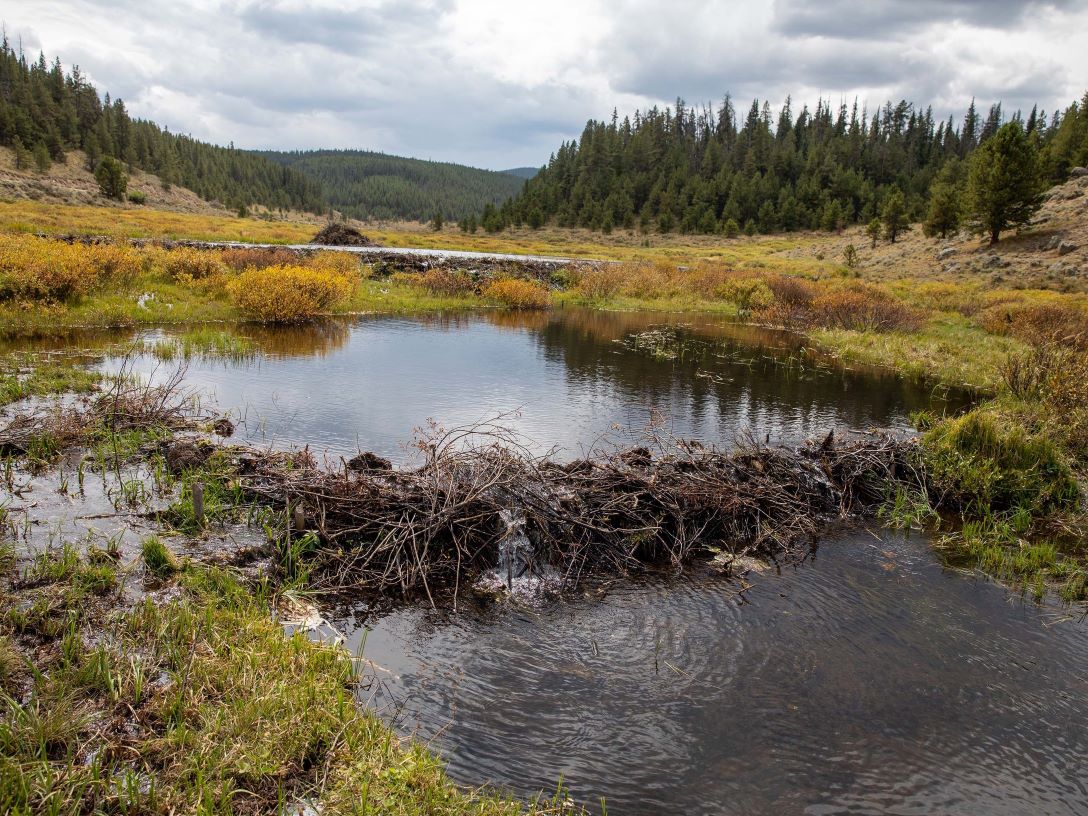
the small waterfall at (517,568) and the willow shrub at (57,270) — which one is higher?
the willow shrub at (57,270)

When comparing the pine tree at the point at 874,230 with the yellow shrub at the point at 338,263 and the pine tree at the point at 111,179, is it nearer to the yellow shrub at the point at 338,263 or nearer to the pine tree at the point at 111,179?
the yellow shrub at the point at 338,263

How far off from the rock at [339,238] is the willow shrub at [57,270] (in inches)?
1428

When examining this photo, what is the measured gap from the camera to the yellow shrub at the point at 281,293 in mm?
24375

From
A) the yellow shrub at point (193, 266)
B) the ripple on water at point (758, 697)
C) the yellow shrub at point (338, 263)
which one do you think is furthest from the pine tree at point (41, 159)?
the ripple on water at point (758, 697)

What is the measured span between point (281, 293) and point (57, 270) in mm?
6717

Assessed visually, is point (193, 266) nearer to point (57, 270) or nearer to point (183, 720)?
point (57, 270)

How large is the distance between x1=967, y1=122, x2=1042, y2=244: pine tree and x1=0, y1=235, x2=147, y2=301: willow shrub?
193 ft

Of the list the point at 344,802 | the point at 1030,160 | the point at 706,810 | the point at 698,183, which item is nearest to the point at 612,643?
the point at 706,810

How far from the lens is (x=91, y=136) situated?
118m

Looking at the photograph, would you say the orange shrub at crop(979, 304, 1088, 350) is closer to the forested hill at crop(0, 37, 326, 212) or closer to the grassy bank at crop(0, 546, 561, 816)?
the grassy bank at crop(0, 546, 561, 816)

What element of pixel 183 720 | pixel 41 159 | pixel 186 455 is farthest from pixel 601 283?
pixel 41 159

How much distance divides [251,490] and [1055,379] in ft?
50.2

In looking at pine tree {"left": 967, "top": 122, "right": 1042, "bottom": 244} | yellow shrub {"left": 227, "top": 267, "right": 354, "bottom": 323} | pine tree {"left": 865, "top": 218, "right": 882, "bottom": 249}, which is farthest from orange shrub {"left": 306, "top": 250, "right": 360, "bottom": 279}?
pine tree {"left": 865, "top": 218, "right": 882, "bottom": 249}

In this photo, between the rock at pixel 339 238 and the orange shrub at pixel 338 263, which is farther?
the rock at pixel 339 238
